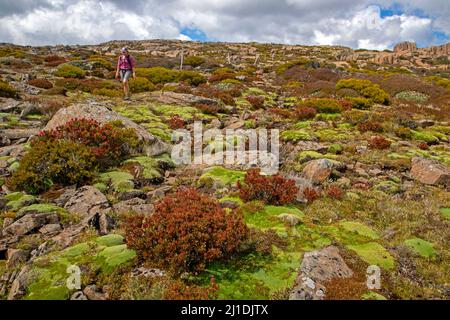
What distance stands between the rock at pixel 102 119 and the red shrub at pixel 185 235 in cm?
632

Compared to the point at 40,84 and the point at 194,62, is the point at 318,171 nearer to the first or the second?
the point at 40,84

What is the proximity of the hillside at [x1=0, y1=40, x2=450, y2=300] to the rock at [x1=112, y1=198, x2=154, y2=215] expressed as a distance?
0.05m

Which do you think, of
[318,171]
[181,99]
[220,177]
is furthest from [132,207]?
[181,99]

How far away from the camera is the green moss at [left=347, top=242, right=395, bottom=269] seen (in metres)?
5.96

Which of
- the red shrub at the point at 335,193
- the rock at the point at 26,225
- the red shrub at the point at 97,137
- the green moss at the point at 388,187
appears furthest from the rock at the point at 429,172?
the rock at the point at 26,225

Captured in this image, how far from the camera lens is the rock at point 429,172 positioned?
10414 millimetres

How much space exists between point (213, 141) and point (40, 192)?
21.3 feet

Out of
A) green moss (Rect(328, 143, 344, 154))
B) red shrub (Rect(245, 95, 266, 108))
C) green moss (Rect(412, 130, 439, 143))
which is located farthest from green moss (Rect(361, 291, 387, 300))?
red shrub (Rect(245, 95, 266, 108))

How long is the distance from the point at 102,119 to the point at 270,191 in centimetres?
753

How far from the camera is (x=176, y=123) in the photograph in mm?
16078

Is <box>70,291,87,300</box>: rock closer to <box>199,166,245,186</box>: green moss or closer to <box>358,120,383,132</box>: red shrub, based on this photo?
<box>199,166,245,186</box>: green moss

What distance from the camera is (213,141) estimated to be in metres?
13.6

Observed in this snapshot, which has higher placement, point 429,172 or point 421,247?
point 429,172

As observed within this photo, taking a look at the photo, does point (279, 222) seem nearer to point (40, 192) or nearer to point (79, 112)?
point (40, 192)
